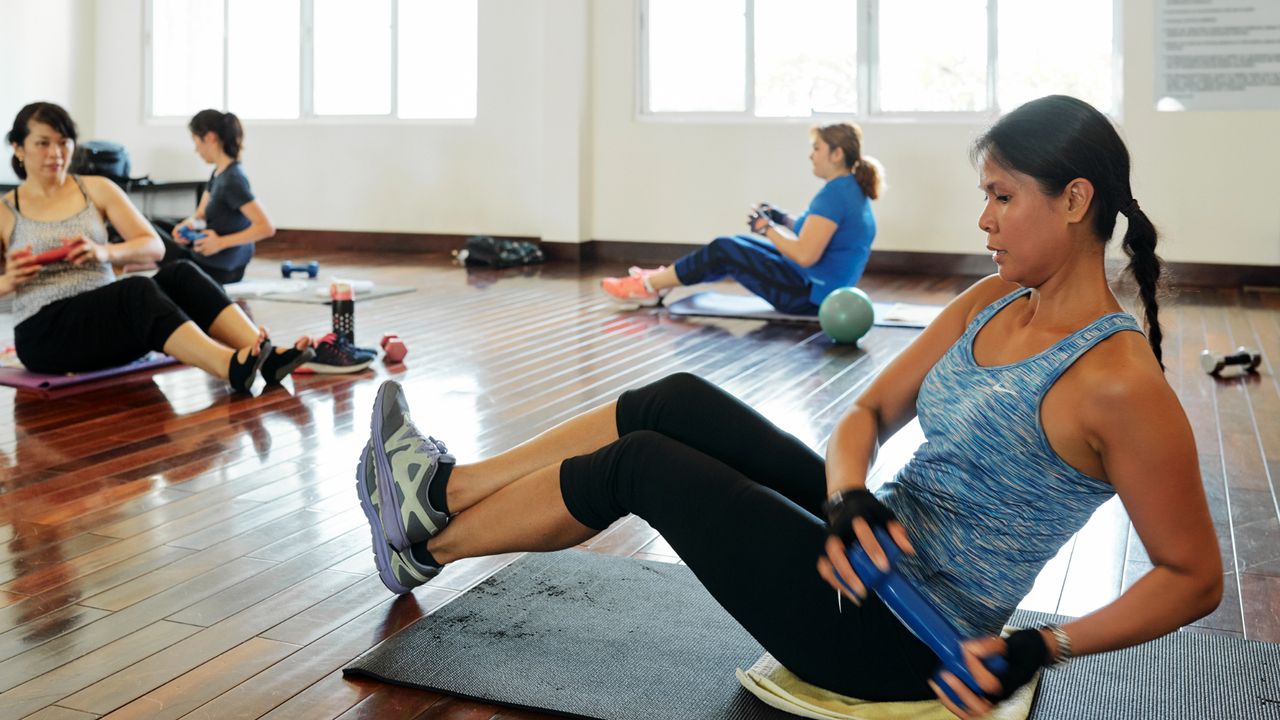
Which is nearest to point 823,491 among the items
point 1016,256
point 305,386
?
point 1016,256

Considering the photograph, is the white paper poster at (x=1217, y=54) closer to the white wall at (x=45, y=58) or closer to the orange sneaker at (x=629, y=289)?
the orange sneaker at (x=629, y=289)

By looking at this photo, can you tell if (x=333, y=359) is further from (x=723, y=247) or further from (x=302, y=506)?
(x=723, y=247)

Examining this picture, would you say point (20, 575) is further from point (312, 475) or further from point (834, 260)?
point (834, 260)

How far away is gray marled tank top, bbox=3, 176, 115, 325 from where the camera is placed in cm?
386

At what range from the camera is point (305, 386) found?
4.11 m

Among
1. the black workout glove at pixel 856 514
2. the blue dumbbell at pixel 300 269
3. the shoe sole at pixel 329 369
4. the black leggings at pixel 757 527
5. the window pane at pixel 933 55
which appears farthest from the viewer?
the window pane at pixel 933 55

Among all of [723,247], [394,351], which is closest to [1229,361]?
[723,247]

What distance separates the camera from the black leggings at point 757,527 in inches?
60.8

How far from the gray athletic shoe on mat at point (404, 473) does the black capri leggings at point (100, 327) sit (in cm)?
219

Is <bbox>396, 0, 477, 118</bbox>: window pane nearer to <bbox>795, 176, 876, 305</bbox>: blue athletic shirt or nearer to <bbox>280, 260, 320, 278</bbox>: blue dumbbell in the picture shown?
<bbox>280, 260, 320, 278</bbox>: blue dumbbell

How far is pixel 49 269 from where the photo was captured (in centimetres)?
388

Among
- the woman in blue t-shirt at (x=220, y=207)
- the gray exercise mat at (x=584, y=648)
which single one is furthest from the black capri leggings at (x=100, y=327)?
the gray exercise mat at (x=584, y=648)

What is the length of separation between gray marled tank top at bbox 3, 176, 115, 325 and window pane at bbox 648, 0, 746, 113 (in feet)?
16.6

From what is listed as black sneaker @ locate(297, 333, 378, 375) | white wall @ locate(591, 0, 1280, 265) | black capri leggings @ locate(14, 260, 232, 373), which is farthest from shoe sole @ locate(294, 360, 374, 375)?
white wall @ locate(591, 0, 1280, 265)
